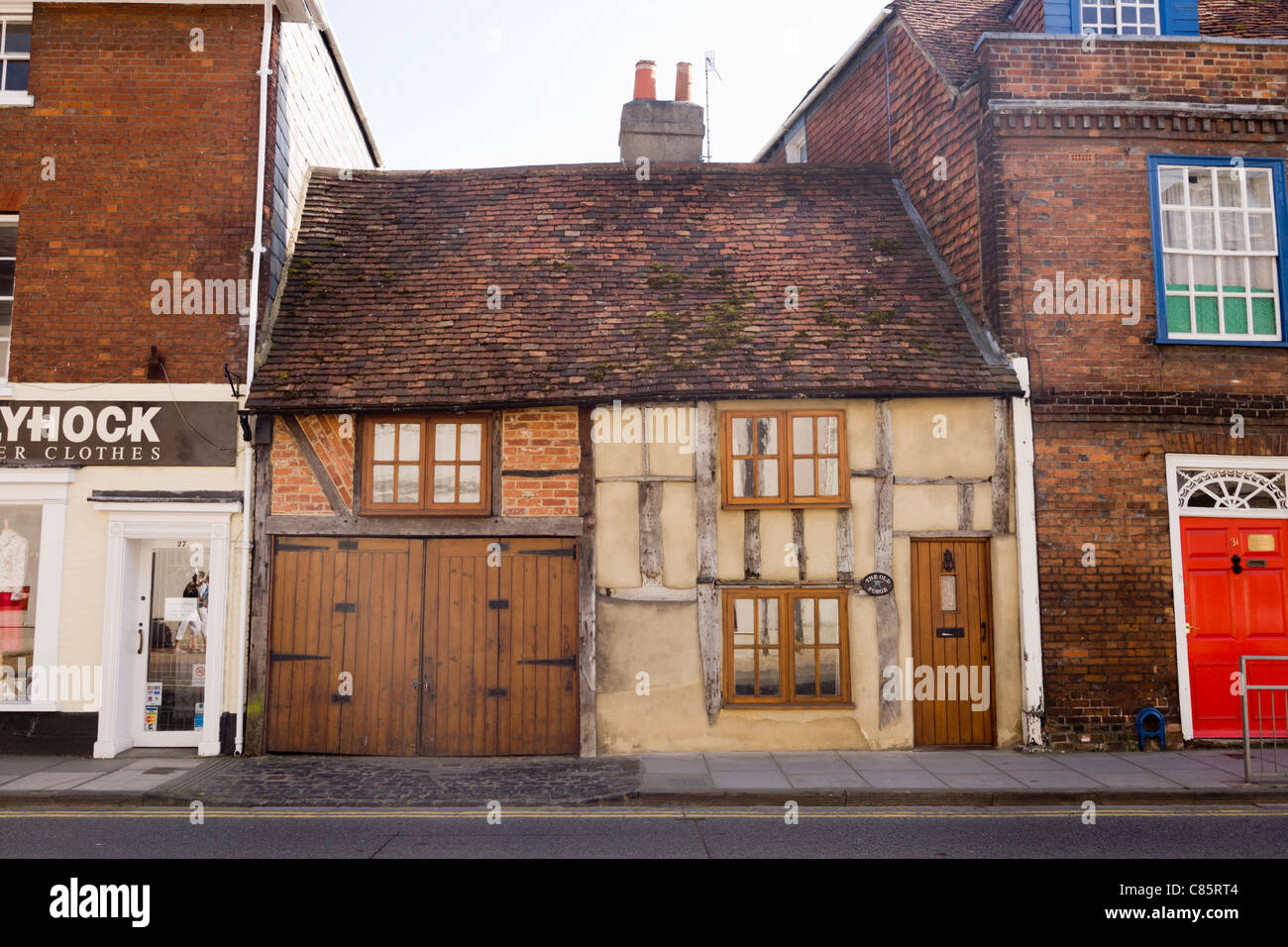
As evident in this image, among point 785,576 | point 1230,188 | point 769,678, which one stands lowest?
point 769,678

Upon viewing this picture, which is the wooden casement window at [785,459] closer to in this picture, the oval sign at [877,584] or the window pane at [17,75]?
the oval sign at [877,584]

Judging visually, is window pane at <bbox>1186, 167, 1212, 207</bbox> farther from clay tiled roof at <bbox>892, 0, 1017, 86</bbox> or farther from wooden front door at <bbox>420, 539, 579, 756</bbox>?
wooden front door at <bbox>420, 539, 579, 756</bbox>

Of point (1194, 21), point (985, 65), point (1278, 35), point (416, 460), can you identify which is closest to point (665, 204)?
point (985, 65)

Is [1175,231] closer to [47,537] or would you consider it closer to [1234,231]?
[1234,231]

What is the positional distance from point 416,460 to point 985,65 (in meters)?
8.12

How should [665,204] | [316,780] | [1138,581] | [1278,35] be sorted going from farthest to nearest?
[665,204], [1278,35], [1138,581], [316,780]

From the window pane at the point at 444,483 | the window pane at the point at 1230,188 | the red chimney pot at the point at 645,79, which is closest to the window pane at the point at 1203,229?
the window pane at the point at 1230,188

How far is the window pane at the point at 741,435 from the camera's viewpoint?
1034cm

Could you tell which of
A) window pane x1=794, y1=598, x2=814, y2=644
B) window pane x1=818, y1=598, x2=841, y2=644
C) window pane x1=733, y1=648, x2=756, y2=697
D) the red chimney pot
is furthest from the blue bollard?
the red chimney pot

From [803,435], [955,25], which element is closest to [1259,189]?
[955,25]

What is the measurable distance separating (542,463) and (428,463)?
51.5 inches

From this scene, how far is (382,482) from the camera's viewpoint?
34.0 feet

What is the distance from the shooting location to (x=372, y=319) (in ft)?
36.8
